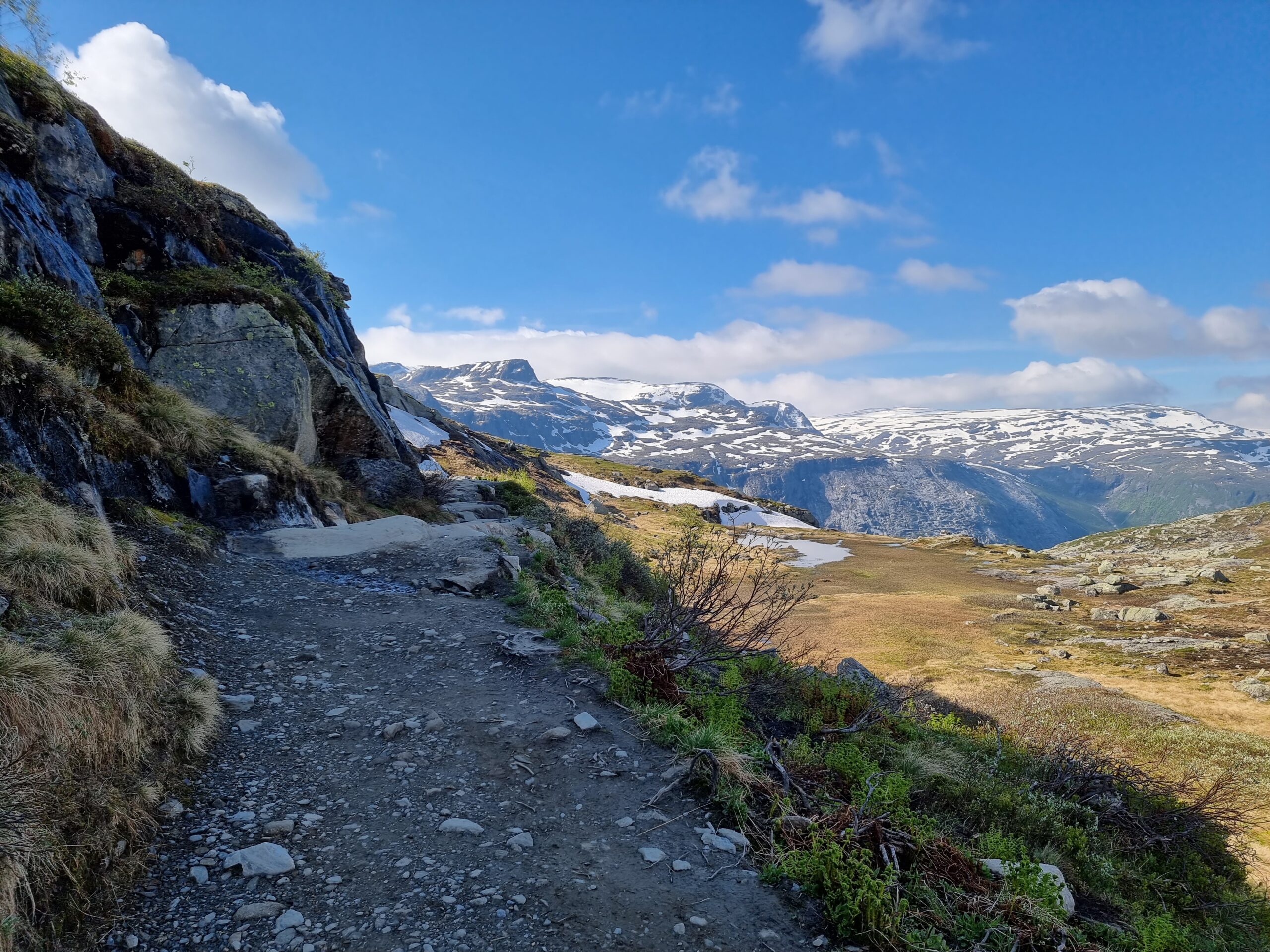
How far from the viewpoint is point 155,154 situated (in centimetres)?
2264

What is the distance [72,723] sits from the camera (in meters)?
4.60

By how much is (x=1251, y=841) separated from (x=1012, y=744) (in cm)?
1020

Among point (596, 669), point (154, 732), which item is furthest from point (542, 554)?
point (154, 732)

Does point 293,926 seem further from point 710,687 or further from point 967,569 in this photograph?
point 967,569

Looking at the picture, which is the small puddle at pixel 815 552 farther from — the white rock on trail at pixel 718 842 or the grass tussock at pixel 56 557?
the white rock on trail at pixel 718 842

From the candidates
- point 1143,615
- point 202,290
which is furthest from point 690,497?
point 202,290

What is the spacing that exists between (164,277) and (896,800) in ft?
77.6

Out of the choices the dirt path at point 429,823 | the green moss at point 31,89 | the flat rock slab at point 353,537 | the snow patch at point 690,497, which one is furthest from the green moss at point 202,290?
the snow patch at point 690,497

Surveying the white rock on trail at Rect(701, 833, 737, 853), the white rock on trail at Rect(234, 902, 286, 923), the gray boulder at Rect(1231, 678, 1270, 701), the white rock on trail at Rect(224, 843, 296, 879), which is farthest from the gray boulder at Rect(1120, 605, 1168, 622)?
the white rock on trail at Rect(234, 902, 286, 923)

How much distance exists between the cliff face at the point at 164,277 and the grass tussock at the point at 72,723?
7.81 m

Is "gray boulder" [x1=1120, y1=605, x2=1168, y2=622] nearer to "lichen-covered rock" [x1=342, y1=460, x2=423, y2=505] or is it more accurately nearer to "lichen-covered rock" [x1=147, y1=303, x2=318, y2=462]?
"lichen-covered rock" [x1=342, y1=460, x2=423, y2=505]

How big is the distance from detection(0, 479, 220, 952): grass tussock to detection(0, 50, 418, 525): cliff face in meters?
7.81

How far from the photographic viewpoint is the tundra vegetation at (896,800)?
450 centimetres

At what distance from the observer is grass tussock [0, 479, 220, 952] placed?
3557 mm
